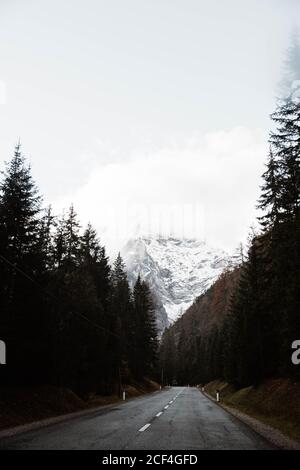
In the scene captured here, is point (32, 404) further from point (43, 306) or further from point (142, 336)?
point (142, 336)

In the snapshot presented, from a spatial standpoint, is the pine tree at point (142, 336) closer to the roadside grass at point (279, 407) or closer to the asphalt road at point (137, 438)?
the roadside grass at point (279, 407)

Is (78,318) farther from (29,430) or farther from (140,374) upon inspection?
(140,374)

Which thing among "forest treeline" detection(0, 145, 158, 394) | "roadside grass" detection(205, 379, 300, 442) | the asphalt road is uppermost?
"forest treeline" detection(0, 145, 158, 394)

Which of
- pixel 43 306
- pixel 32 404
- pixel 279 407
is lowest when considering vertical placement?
pixel 279 407

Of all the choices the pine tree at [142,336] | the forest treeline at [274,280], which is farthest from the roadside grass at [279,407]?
the pine tree at [142,336]

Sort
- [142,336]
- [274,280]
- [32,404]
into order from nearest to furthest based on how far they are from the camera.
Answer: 1. [32,404]
2. [274,280]
3. [142,336]

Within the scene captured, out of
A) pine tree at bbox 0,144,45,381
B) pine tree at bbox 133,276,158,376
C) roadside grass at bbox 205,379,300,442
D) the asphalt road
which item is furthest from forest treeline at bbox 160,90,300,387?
pine tree at bbox 133,276,158,376

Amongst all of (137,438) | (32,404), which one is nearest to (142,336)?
(32,404)

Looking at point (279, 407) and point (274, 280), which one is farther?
point (274, 280)

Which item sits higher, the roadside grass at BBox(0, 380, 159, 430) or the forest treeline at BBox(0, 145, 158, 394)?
the forest treeline at BBox(0, 145, 158, 394)

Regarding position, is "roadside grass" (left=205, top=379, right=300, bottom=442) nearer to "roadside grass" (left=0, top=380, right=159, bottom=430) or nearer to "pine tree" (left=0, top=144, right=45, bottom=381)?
"roadside grass" (left=0, top=380, right=159, bottom=430)

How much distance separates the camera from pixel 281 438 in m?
13.3

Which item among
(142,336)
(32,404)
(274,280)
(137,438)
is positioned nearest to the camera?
(137,438)
